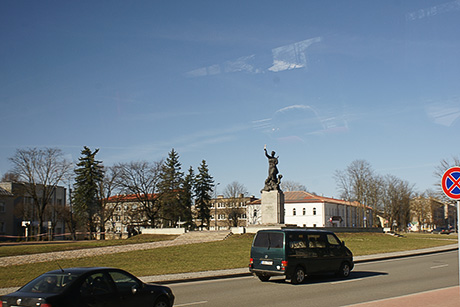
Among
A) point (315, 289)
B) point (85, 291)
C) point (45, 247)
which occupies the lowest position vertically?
point (45, 247)

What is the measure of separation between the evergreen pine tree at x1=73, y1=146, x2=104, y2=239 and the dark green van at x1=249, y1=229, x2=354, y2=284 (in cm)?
5737

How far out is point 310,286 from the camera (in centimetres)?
1524

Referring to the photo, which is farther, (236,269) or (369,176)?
(369,176)

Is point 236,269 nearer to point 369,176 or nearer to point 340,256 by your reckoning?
point 340,256

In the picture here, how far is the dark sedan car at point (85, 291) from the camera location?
25.2ft

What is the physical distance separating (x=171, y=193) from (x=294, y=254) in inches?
2320

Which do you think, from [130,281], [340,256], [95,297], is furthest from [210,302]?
[340,256]

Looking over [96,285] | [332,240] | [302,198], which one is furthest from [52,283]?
[302,198]

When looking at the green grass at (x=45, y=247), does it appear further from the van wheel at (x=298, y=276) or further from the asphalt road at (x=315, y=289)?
the van wheel at (x=298, y=276)

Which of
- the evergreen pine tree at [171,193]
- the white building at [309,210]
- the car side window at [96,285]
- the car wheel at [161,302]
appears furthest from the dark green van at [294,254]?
the white building at [309,210]

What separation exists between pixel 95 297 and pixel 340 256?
11.3 metres

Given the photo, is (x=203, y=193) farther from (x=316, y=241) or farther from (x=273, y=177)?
(x=316, y=241)

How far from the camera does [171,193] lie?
7338 cm

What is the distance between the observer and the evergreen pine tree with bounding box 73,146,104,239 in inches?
2744
